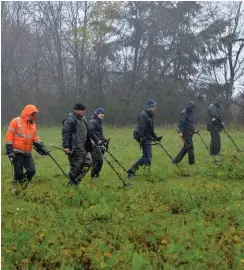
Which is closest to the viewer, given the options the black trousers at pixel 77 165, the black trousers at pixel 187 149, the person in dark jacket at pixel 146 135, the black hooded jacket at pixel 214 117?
the black trousers at pixel 77 165

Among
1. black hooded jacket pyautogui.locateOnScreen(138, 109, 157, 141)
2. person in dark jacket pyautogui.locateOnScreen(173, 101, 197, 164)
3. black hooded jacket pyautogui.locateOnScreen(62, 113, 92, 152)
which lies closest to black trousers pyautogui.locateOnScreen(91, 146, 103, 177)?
black hooded jacket pyautogui.locateOnScreen(138, 109, 157, 141)

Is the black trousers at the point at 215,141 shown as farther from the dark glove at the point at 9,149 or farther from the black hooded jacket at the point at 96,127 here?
the dark glove at the point at 9,149

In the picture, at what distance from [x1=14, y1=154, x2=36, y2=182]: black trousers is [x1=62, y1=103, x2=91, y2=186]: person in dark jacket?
0.89 meters

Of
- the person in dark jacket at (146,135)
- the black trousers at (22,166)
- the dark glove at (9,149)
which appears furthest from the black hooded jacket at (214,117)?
the dark glove at (9,149)

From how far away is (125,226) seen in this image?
19.7 feet

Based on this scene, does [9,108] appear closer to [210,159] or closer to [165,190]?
[210,159]

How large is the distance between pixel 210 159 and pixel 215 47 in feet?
64.5

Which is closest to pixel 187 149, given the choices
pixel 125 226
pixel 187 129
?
pixel 187 129

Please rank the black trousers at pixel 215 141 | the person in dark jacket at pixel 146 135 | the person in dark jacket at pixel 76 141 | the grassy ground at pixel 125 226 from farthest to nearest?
the black trousers at pixel 215 141 < the person in dark jacket at pixel 146 135 < the person in dark jacket at pixel 76 141 < the grassy ground at pixel 125 226

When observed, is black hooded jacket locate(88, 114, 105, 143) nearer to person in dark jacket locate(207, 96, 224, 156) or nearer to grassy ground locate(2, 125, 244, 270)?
grassy ground locate(2, 125, 244, 270)

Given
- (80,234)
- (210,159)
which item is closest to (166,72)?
(210,159)

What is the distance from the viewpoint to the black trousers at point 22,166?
875 centimetres

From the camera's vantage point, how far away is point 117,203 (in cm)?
719

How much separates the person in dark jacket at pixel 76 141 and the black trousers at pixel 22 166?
89 centimetres
